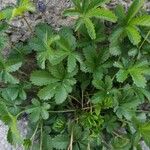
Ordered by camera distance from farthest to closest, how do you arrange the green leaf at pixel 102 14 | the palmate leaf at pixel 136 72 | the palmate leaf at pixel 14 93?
the palmate leaf at pixel 14 93 < the palmate leaf at pixel 136 72 < the green leaf at pixel 102 14

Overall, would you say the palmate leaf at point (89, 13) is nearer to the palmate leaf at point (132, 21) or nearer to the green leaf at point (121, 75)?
the palmate leaf at point (132, 21)

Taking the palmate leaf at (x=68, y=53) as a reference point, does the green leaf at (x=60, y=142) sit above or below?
below

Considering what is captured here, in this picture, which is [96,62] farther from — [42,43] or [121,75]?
[42,43]

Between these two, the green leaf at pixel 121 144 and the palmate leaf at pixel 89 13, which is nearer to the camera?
the palmate leaf at pixel 89 13

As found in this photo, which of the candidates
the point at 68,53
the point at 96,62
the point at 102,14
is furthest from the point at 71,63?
the point at 102,14

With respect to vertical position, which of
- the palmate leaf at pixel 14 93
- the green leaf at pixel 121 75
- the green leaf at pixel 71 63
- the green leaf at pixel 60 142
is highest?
the green leaf at pixel 71 63

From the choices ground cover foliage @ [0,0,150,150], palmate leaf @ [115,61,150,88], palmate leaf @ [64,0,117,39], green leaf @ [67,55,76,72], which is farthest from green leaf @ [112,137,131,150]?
palmate leaf @ [64,0,117,39]

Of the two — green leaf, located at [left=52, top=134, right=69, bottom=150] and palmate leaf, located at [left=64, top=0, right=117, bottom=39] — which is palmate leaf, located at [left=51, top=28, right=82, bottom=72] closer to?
palmate leaf, located at [left=64, top=0, right=117, bottom=39]

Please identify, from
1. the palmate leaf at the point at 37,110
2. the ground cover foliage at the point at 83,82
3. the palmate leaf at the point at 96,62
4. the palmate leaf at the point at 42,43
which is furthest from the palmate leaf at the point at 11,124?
the palmate leaf at the point at 96,62
